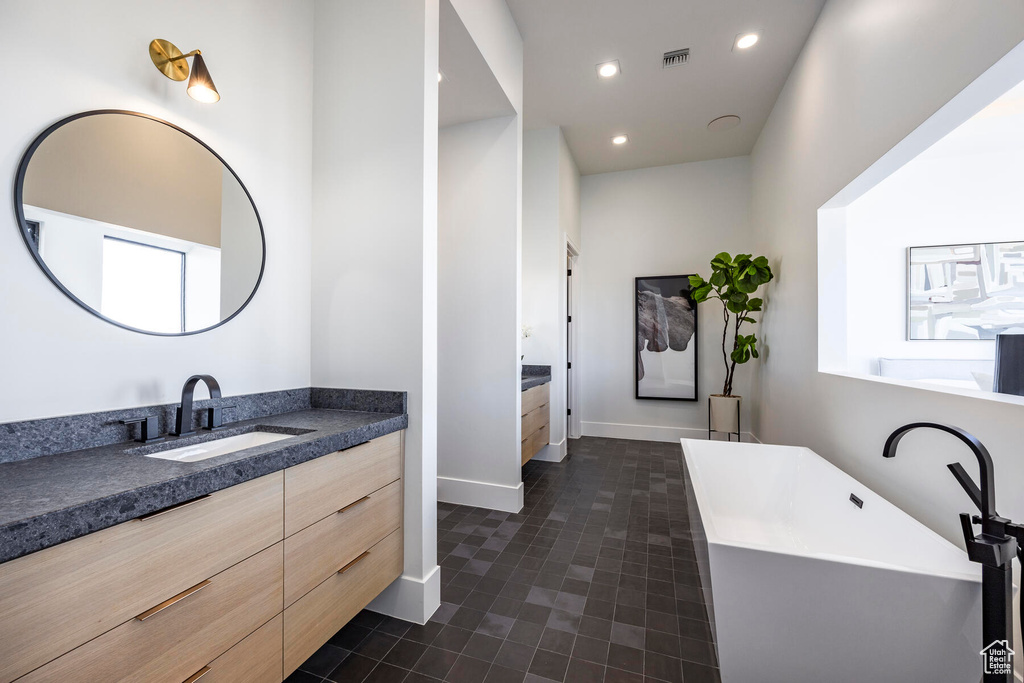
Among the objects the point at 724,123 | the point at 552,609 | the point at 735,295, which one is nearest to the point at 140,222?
the point at 552,609

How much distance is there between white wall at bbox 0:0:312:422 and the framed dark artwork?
3896mm

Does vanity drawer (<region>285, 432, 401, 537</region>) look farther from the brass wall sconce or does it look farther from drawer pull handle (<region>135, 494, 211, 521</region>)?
the brass wall sconce

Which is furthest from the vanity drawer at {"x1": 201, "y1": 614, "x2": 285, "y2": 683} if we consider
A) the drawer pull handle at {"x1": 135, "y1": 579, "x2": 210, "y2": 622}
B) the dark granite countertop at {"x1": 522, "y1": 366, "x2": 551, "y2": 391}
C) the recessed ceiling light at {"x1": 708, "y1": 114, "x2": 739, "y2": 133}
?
the recessed ceiling light at {"x1": 708, "y1": 114, "x2": 739, "y2": 133}

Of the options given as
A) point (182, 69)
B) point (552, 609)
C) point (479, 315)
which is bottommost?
point (552, 609)

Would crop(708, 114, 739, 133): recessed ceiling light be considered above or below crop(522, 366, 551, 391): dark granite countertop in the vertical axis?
above

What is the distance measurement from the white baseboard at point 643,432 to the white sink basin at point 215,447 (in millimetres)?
4075

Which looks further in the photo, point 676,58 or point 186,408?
point 676,58

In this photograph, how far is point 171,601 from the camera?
36.8 inches

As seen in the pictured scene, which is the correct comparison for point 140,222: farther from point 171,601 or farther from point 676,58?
point 676,58

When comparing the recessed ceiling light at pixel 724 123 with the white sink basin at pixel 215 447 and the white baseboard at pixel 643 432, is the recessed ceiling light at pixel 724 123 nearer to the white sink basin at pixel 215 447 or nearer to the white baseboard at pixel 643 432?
the white baseboard at pixel 643 432

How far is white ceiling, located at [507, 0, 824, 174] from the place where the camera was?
2695 millimetres

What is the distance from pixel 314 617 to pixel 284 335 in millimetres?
1136

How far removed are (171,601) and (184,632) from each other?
0.09 meters

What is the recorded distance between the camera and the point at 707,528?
1384 millimetres
